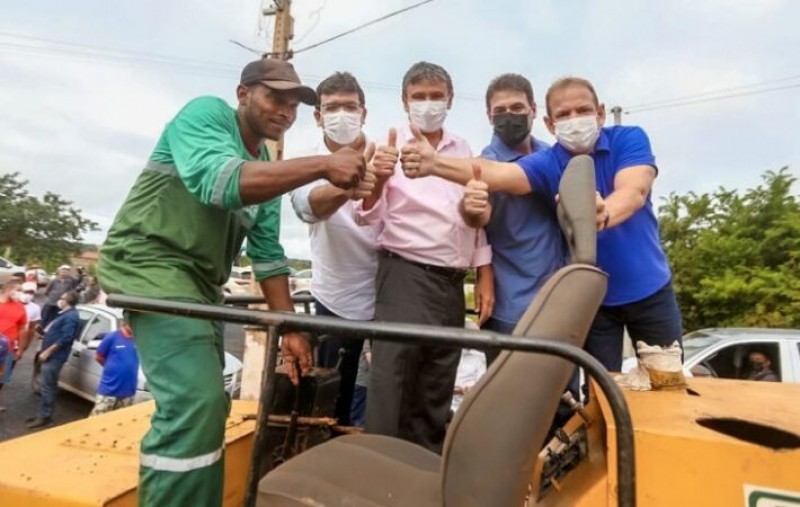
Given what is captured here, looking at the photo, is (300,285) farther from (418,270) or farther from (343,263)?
(418,270)

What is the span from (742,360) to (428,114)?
18.6ft

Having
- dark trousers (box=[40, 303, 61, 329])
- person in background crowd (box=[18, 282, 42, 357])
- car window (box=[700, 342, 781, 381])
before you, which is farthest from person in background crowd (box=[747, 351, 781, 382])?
dark trousers (box=[40, 303, 61, 329])

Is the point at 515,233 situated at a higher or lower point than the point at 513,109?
lower

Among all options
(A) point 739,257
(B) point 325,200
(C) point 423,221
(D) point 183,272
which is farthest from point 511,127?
(A) point 739,257

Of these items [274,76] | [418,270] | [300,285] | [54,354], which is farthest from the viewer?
[300,285]

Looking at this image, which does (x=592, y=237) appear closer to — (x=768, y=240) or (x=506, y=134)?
(x=506, y=134)

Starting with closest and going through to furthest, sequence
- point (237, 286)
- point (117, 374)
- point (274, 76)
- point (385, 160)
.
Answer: point (274, 76), point (385, 160), point (117, 374), point (237, 286)

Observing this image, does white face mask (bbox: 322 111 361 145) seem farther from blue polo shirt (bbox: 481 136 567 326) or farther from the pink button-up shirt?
blue polo shirt (bbox: 481 136 567 326)

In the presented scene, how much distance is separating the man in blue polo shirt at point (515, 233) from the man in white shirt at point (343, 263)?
575 millimetres

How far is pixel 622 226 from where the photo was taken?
7.85 ft

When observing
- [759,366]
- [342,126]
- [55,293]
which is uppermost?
[342,126]

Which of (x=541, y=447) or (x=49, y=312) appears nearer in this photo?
(x=541, y=447)

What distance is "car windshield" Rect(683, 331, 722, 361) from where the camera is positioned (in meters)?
6.34

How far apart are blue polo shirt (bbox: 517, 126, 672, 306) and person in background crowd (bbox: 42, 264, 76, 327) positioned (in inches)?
447
